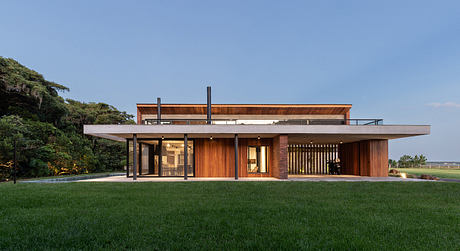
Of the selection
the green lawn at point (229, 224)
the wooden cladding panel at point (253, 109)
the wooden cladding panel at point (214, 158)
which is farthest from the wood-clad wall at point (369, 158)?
the green lawn at point (229, 224)

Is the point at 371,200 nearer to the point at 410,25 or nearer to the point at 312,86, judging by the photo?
the point at 410,25

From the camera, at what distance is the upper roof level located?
682 inches

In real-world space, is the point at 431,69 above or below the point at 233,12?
below

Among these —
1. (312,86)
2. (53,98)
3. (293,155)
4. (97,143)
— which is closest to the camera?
(293,155)

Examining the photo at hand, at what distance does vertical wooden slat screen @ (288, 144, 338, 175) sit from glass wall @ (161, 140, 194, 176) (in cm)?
753

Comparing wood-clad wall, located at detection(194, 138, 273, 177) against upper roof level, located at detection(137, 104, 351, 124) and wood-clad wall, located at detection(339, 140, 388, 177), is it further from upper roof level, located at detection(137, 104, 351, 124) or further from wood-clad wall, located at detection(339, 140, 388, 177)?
wood-clad wall, located at detection(339, 140, 388, 177)

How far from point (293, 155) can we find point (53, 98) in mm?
19494

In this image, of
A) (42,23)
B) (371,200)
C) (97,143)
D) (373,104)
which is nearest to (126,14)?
(42,23)

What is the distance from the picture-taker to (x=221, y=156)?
15.0m

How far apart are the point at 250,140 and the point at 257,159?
47.5 inches

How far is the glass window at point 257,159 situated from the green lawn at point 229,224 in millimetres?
8390

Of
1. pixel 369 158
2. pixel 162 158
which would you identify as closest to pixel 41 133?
pixel 162 158

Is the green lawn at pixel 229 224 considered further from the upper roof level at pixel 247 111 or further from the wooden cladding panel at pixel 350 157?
the upper roof level at pixel 247 111

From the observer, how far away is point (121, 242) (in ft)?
10.8
